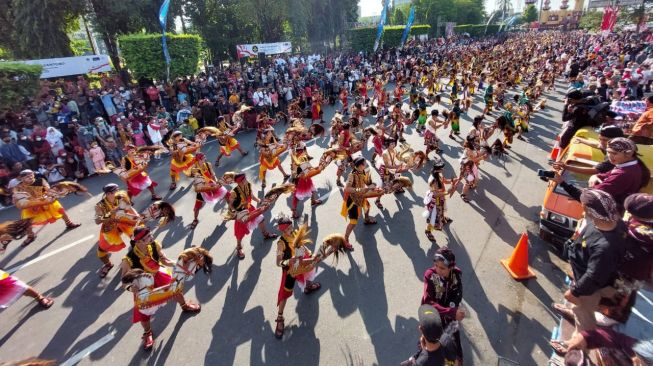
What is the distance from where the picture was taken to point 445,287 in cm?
357

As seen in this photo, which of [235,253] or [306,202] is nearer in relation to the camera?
[235,253]

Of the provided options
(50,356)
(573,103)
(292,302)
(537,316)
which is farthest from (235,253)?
(573,103)

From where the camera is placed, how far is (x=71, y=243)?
7.26 m

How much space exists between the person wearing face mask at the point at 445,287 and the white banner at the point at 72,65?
2151cm

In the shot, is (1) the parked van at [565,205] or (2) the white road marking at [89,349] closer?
(2) the white road marking at [89,349]

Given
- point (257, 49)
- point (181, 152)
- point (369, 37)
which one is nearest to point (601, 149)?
point (181, 152)

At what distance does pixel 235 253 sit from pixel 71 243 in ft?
12.8

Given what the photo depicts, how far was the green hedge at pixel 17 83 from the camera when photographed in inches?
502

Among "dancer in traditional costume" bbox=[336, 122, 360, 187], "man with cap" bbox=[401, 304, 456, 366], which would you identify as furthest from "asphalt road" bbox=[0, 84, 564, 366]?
"man with cap" bbox=[401, 304, 456, 366]

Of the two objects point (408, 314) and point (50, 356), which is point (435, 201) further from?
point (50, 356)

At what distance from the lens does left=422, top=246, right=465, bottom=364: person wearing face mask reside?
11.2ft

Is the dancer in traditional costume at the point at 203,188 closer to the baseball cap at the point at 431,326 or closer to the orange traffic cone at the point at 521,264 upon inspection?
the baseball cap at the point at 431,326

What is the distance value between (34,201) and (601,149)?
1099 centimetres

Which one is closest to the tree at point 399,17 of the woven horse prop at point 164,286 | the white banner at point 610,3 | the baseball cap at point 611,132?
the white banner at point 610,3
